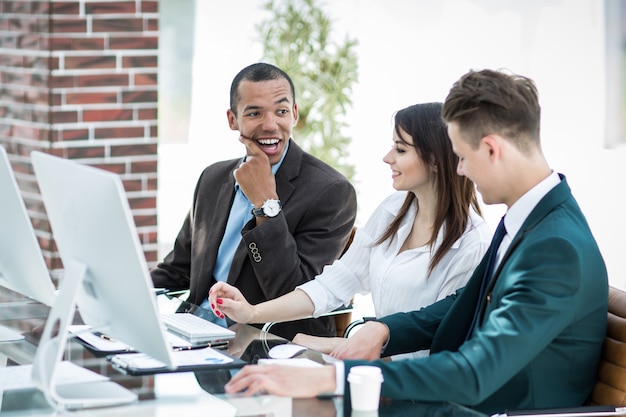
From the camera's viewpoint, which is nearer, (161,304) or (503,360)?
(503,360)

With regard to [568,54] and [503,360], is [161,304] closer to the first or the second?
[503,360]

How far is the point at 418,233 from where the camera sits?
266 cm

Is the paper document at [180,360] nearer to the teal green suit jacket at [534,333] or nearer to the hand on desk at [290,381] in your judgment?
the hand on desk at [290,381]

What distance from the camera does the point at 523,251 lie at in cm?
196

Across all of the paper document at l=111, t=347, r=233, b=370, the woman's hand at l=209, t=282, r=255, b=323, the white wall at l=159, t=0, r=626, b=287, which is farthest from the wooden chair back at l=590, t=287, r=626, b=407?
the white wall at l=159, t=0, r=626, b=287

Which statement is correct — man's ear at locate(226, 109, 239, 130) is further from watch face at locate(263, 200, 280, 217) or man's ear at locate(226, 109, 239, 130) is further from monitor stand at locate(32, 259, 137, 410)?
monitor stand at locate(32, 259, 137, 410)

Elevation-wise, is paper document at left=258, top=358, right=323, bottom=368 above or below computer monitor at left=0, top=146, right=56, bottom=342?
below

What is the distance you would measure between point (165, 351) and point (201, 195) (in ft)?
4.74

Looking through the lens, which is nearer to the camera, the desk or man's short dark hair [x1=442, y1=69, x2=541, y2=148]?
the desk

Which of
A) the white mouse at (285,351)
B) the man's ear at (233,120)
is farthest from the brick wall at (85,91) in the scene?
the white mouse at (285,351)

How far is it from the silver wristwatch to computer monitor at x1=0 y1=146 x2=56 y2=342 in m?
0.79

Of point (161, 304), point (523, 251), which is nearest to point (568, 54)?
point (161, 304)

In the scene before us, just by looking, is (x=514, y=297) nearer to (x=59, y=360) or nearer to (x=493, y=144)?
(x=493, y=144)

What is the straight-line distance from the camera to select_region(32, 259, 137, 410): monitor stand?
6.27 ft
